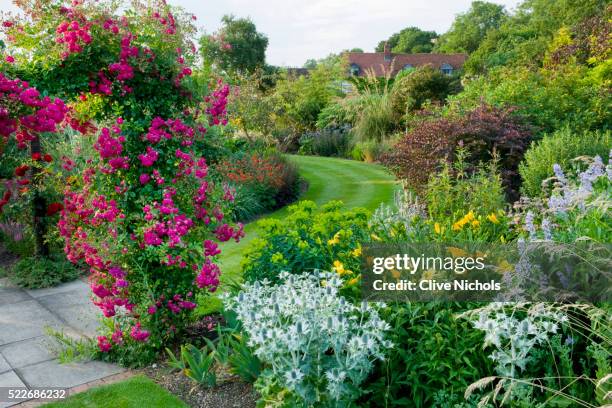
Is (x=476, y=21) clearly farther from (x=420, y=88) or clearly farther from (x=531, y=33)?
(x=420, y=88)

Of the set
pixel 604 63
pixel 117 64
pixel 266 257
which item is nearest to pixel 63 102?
pixel 117 64

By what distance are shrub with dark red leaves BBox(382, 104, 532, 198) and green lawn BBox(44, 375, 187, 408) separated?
472 cm

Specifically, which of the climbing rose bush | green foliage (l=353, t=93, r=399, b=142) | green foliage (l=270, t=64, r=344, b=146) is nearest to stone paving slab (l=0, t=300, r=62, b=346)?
the climbing rose bush

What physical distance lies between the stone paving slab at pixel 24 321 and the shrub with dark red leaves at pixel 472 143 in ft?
15.8

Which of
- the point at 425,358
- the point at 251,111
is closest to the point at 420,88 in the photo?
the point at 251,111

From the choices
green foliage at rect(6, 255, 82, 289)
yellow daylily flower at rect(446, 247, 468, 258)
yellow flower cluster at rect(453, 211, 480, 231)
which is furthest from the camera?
green foliage at rect(6, 255, 82, 289)

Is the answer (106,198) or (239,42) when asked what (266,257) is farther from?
(239,42)

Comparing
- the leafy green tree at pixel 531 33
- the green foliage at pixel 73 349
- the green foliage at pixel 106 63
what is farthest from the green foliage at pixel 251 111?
the leafy green tree at pixel 531 33

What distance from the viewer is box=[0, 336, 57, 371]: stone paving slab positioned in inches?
160

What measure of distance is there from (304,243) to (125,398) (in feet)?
5.34

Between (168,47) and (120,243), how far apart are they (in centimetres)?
156

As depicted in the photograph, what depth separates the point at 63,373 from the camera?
3.86 meters

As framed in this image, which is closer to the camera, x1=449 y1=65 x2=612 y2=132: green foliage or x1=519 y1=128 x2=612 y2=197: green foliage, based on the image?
x1=519 y1=128 x2=612 y2=197: green foliage

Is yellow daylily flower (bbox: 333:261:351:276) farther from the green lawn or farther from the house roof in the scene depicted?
the house roof
